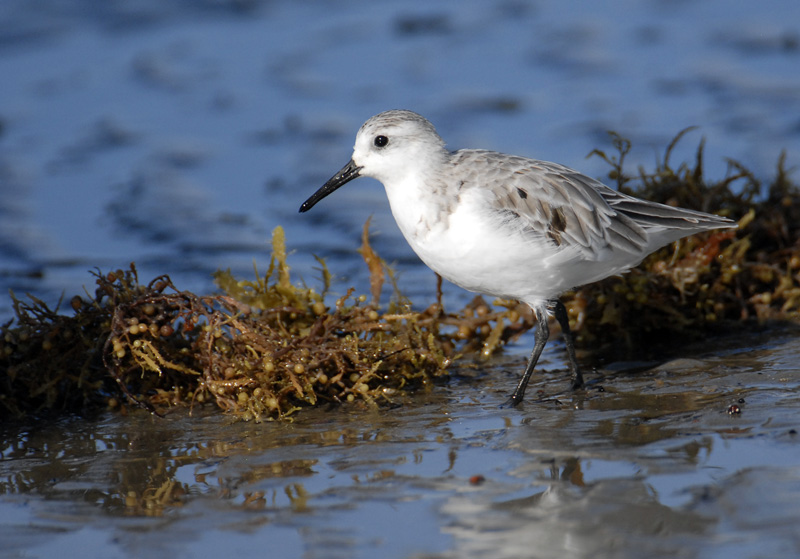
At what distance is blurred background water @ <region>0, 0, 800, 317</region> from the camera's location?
9594 mm

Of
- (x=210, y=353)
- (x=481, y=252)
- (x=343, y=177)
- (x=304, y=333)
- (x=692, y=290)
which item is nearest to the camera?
(x=481, y=252)

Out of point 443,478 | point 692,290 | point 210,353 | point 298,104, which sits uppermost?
point 298,104

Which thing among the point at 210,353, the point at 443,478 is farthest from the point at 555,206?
the point at 210,353

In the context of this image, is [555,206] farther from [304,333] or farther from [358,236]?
[358,236]

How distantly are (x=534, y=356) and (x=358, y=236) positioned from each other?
4112 mm

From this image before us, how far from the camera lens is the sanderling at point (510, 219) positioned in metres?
5.32

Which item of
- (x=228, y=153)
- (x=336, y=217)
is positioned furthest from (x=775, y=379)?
(x=228, y=153)

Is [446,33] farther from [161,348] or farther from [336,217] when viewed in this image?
[161,348]

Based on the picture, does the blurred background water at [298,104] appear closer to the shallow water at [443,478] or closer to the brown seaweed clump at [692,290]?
the brown seaweed clump at [692,290]

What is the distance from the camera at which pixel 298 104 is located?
12461 millimetres

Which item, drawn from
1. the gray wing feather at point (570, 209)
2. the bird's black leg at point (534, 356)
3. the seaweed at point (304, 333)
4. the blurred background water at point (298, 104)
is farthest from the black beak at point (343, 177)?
the blurred background water at point (298, 104)

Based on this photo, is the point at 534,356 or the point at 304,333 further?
the point at 304,333

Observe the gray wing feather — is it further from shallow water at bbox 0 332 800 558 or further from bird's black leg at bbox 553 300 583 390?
shallow water at bbox 0 332 800 558

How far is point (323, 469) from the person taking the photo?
438cm
